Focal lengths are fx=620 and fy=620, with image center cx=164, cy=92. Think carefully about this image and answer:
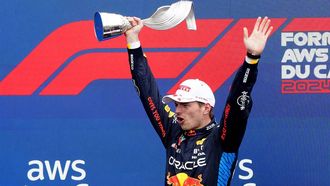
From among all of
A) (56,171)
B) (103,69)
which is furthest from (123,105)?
(56,171)

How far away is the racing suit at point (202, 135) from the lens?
219cm

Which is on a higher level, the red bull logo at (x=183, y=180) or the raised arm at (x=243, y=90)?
the raised arm at (x=243, y=90)

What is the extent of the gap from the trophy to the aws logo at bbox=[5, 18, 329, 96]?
45 cm

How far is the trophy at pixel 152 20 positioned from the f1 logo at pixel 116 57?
45 centimetres

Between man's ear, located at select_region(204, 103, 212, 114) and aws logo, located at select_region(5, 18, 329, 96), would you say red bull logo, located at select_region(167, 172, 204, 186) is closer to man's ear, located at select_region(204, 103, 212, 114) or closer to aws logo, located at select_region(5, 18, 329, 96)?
man's ear, located at select_region(204, 103, 212, 114)

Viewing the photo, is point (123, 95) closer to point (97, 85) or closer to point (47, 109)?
point (97, 85)

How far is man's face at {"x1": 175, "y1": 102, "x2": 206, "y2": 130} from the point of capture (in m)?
2.38

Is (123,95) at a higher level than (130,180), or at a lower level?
higher

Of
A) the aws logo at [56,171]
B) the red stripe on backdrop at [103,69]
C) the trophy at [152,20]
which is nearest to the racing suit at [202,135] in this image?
the trophy at [152,20]

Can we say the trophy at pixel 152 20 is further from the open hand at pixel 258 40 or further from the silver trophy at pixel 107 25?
the open hand at pixel 258 40

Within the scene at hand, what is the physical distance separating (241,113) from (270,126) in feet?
2.84

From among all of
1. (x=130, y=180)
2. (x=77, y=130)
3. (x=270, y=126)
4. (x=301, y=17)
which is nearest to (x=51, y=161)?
(x=77, y=130)

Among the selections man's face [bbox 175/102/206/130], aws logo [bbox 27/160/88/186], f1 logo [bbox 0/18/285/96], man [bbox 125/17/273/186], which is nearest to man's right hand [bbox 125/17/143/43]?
man [bbox 125/17/273/186]

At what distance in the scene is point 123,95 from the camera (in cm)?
308
